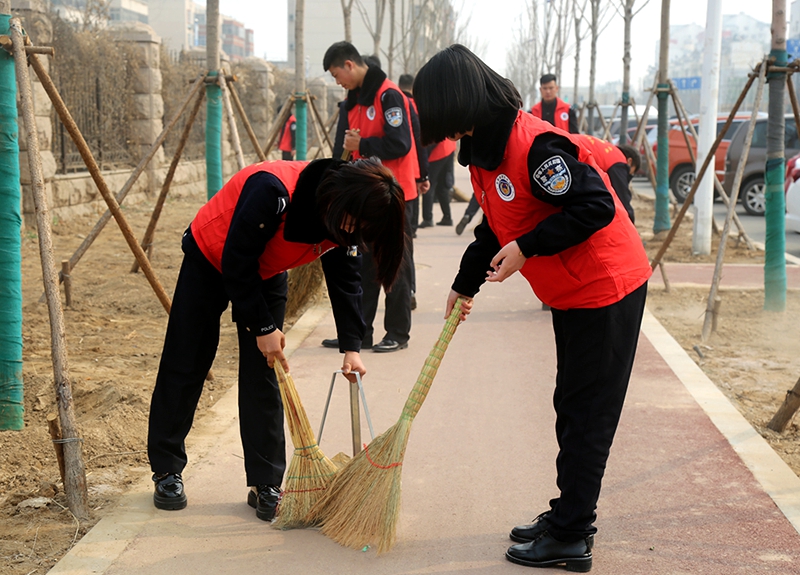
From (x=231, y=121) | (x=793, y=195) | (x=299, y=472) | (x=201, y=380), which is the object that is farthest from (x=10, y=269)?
(x=793, y=195)

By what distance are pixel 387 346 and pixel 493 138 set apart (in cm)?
315

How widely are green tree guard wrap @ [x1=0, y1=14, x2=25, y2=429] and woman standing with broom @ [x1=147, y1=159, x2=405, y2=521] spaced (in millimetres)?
1069

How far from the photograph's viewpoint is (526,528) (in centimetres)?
307

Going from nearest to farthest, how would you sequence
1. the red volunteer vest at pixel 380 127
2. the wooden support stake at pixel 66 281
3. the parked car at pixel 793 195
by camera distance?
the red volunteer vest at pixel 380 127 < the wooden support stake at pixel 66 281 < the parked car at pixel 793 195

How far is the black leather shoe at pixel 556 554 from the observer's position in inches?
113

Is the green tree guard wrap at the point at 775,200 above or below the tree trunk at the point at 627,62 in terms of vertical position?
below

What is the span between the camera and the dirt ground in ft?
10.6

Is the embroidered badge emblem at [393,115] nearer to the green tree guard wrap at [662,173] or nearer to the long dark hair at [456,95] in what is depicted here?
the long dark hair at [456,95]

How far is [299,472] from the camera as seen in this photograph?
318 cm

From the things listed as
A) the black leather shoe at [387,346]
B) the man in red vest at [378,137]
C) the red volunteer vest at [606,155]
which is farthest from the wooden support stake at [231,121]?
the red volunteer vest at [606,155]

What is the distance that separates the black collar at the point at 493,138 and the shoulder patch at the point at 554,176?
147mm

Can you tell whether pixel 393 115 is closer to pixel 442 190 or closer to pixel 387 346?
pixel 387 346

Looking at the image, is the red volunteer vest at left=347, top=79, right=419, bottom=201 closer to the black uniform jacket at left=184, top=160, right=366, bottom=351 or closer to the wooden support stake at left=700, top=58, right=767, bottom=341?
the wooden support stake at left=700, top=58, right=767, bottom=341

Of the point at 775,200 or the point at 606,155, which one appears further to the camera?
the point at 775,200
